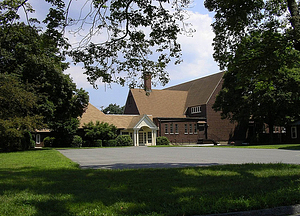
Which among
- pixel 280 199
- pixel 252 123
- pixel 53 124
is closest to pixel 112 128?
pixel 53 124

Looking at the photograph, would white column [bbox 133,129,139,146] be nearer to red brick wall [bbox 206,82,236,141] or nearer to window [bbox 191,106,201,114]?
window [bbox 191,106,201,114]

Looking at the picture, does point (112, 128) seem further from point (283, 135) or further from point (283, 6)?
point (283, 6)

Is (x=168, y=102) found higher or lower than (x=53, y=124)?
higher

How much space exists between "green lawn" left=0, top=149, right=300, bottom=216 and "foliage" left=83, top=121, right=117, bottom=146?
33225 mm

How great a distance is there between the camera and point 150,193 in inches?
276

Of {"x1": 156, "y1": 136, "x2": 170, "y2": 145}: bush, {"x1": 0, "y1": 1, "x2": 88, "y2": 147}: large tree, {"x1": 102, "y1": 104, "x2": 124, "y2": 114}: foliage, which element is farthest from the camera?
{"x1": 102, "y1": 104, "x2": 124, "y2": 114}: foliage

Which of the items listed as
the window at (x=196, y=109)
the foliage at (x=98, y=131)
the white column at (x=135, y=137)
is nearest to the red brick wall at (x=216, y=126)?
the window at (x=196, y=109)

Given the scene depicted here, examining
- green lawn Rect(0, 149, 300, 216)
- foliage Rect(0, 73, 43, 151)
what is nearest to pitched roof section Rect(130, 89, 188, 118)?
foliage Rect(0, 73, 43, 151)

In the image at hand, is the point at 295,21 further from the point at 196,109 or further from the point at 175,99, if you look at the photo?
the point at 175,99

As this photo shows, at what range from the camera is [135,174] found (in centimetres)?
996

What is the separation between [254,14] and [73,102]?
26.5m

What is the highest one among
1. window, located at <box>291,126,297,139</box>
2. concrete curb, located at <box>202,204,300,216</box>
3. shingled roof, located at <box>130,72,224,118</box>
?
shingled roof, located at <box>130,72,224,118</box>

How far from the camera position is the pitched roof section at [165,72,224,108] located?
2115 inches

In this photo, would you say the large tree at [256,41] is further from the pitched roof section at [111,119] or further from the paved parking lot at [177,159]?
the pitched roof section at [111,119]
